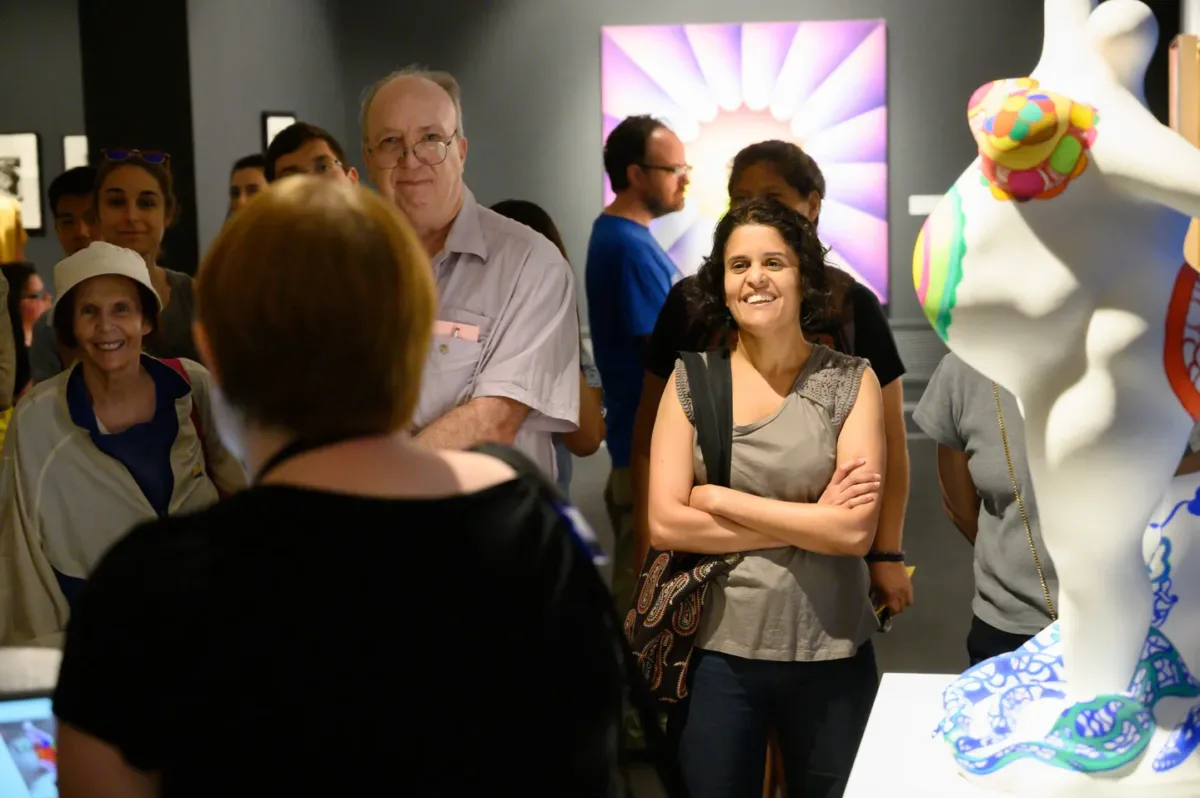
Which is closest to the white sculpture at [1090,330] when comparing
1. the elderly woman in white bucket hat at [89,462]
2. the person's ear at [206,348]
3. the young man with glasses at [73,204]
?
the person's ear at [206,348]

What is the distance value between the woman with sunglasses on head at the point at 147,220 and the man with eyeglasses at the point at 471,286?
0.86 metres

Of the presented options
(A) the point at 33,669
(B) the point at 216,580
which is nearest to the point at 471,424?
(A) the point at 33,669

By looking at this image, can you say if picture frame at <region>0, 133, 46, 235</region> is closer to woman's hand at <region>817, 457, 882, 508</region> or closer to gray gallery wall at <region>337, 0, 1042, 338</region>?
gray gallery wall at <region>337, 0, 1042, 338</region>

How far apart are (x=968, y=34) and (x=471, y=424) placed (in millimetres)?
4078

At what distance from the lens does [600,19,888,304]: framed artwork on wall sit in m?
6.06

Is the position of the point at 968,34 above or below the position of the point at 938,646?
above

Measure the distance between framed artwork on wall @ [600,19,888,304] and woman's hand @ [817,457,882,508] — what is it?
3.75 metres

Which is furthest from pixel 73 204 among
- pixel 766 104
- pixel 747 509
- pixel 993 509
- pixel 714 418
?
pixel 766 104

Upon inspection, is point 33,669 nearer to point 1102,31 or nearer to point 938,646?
point 1102,31

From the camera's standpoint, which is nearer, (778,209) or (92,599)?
(92,599)

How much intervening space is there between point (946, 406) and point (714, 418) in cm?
49

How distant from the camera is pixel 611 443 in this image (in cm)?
358

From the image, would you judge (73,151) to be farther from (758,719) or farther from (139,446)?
(758,719)

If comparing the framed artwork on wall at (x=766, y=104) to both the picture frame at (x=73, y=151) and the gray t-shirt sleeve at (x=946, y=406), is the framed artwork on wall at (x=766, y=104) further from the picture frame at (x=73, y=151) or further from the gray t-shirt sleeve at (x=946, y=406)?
the gray t-shirt sleeve at (x=946, y=406)
